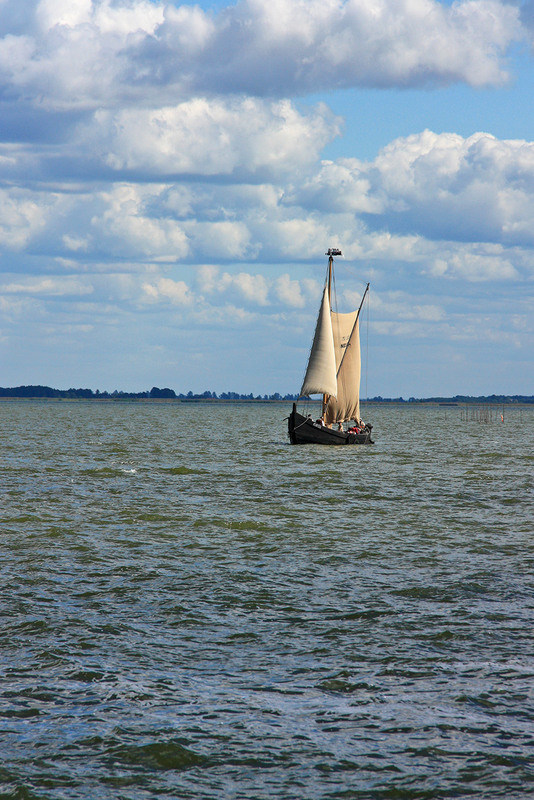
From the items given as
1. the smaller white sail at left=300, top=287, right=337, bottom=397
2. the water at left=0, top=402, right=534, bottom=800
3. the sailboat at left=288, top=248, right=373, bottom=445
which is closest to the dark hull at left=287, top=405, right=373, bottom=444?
the sailboat at left=288, top=248, right=373, bottom=445

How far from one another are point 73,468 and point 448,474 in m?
19.5

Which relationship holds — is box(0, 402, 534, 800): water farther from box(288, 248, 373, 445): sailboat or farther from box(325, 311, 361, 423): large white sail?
box(325, 311, 361, 423): large white sail

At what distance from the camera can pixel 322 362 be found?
6006 cm

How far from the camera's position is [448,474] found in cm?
4391

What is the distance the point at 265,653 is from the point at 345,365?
169 feet

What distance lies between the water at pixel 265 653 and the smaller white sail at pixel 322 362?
31436mm

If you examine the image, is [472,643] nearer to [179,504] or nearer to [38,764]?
[38,764]

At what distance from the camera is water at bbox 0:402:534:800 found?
915 centimetres

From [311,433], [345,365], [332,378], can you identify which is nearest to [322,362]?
[332,378]

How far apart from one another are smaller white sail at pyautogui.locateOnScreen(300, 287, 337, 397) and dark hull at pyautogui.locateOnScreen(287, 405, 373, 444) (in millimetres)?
2274

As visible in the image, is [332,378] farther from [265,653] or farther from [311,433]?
[265,653]

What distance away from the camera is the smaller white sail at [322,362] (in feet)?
197

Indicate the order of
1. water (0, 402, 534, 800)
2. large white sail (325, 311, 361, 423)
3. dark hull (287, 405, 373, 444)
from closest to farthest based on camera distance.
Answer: water (0, 402, 534, 800) → dark hull (287, 405, 373, 444) → large white sail (325, 311, 361, 423)

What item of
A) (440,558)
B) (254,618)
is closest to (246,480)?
(440,558)
